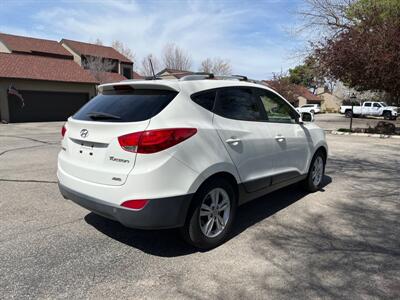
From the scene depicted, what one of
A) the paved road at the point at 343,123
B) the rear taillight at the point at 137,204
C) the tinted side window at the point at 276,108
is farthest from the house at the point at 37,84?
the rear taillight at the point at 137,204

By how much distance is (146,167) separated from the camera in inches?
126

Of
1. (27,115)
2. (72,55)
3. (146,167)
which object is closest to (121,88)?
(146,167)

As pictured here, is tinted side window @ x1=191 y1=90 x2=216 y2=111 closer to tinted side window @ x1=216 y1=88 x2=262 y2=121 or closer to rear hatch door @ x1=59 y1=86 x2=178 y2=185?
tinted side window @ x1=216 y1=88 x2=262 y2=121

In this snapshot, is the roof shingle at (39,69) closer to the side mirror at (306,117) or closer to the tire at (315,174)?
the side mirror at (306,117)

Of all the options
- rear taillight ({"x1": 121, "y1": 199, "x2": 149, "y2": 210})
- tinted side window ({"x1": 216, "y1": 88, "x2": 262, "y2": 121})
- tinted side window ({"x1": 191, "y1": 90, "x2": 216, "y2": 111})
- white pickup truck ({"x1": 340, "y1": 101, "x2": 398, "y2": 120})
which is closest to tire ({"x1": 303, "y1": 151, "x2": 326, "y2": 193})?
tinted side window ({"x1": 216, "y1": 88, "x2": 262, "y2": 121})

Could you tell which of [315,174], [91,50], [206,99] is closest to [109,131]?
[206,99]

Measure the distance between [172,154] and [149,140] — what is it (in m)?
0.25

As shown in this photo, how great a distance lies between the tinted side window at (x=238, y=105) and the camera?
4.02 meters

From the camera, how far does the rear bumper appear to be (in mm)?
3248

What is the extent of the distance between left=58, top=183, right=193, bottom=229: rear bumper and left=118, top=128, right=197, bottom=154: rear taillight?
0.48 metres

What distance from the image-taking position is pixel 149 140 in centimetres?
320

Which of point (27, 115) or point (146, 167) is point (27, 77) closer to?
point (27, 115)

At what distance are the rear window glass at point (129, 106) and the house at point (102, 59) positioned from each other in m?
33.2

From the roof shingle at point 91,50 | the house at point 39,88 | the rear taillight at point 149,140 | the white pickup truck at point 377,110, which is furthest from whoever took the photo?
the roof shingle at point 91,50
